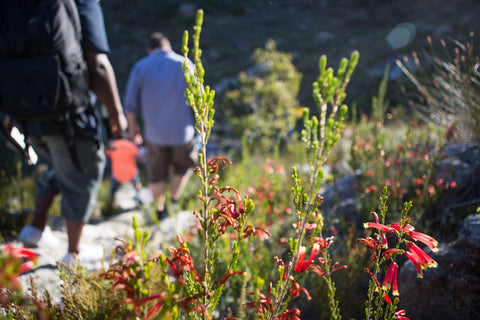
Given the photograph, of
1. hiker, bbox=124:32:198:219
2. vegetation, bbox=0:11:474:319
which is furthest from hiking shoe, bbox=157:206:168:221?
vegetation, bbox=0:11:474:319

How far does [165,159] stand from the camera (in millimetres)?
3375

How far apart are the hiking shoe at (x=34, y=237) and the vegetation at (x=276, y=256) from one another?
0.82 m

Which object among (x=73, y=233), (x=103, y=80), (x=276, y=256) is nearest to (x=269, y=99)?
(x=103, y=80)

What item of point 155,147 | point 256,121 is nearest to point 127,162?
point 155,147

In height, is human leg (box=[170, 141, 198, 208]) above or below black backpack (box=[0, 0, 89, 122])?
below

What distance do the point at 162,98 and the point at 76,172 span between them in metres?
1.28

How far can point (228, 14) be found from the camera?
18297 millimetres

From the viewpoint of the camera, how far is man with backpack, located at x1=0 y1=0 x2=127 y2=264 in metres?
1.65

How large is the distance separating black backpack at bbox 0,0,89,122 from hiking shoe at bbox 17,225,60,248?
999 millimetres

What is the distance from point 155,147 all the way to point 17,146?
1503mm

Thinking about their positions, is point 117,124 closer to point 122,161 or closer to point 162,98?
point 162,98

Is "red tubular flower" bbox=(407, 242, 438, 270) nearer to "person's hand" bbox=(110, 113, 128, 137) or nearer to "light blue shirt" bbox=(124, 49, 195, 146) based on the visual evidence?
"person's hand" bbox=(110, 113, 128, 137)

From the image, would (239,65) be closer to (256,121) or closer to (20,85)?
(256,121)

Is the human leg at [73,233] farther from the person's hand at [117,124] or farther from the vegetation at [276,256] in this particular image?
the person's hand at [117,124]
